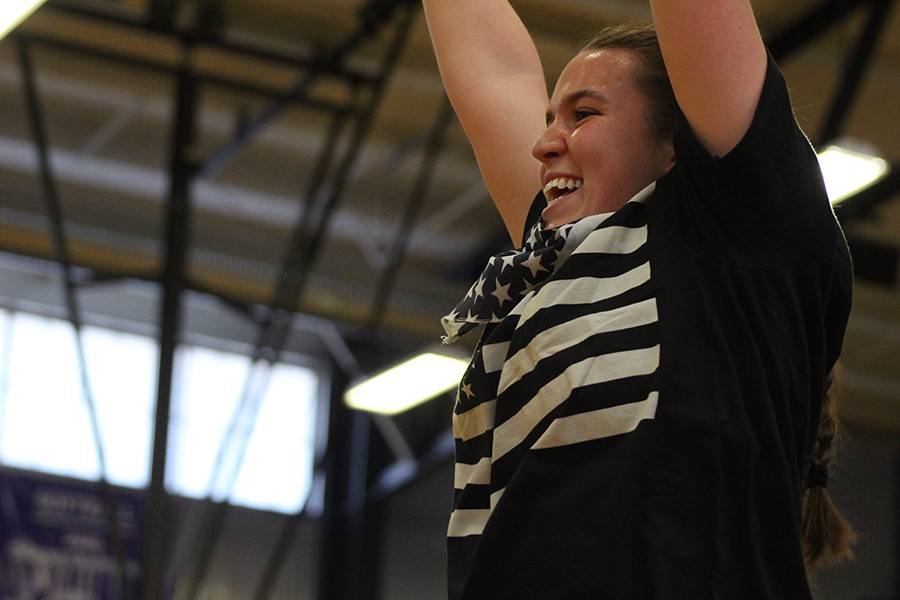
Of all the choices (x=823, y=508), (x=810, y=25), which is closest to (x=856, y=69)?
(x=810, y=25)

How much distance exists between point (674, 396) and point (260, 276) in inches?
414

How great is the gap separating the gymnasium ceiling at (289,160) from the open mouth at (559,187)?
20.1ft

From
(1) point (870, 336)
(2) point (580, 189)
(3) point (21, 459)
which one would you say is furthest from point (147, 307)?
(2) point (580, 189)

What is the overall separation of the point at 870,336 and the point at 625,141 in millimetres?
10998

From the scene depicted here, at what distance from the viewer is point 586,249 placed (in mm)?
1354

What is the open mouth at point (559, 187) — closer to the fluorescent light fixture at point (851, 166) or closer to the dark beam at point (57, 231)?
the fluorescent light fixture at point (851, 166)

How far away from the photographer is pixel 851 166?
20.4 ft

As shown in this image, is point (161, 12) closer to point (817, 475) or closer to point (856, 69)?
point (856, 69)

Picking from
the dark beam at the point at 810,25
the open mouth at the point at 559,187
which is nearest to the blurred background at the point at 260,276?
the dark beam at the point at 810,25

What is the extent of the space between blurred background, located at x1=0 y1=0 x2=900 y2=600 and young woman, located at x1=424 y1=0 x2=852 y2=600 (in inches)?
199

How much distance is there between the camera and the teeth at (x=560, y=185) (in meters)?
1.49

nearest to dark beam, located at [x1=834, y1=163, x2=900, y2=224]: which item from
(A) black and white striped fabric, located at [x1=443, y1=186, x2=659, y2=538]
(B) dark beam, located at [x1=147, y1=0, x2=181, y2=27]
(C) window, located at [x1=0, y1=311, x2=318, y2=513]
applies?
(B) dark beam, located at [x1=147, y1=0, x2=181, y2=27]

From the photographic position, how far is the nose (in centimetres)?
149

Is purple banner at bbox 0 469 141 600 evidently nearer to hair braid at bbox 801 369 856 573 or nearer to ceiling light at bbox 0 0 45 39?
ceiling light at bbox 0 0 45 39
